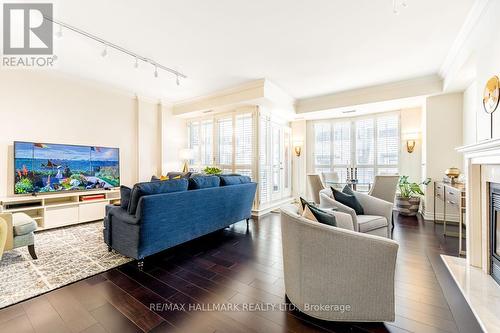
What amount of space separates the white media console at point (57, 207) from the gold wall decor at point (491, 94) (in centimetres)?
611

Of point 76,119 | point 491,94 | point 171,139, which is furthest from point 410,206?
point 76,119

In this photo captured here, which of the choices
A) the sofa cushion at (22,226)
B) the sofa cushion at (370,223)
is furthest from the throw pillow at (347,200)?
the sofa cushion at (22,226)

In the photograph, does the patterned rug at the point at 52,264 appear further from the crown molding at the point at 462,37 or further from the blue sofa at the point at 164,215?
the crown molding at the point at 462,37

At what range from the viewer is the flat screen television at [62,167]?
3697mm

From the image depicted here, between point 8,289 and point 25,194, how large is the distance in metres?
2.41

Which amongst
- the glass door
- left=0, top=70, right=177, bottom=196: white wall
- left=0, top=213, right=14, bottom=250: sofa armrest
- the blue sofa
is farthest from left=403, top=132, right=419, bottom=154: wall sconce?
left=0, top=213, right=14, bottom=250: sofa armrest

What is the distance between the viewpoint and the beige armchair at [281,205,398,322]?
145 centimetres

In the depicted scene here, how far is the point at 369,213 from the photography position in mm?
3072

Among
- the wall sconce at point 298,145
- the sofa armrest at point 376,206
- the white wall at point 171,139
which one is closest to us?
the sofa armrest at point 376,206

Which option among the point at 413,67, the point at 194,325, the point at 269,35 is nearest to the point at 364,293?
the point at 194,325

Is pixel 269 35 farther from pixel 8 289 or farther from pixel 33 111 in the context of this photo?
pixel 33 111

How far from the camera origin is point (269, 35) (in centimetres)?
286

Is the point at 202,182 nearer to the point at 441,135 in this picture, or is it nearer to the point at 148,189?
the point at 148,189

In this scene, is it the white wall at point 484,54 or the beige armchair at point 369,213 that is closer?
the white wall at point 484,54
